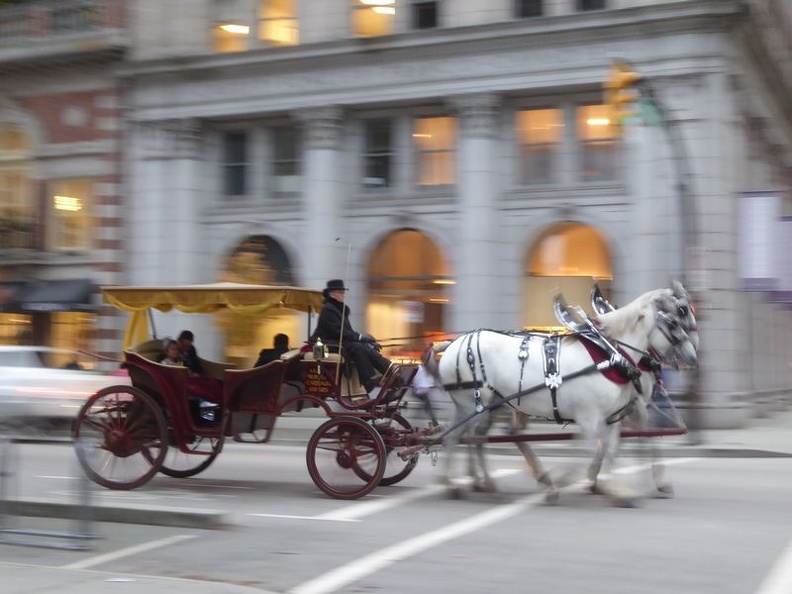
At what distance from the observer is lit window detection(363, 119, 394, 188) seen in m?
25.1

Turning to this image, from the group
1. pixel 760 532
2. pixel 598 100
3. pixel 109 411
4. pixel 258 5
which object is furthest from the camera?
pixel 258 5

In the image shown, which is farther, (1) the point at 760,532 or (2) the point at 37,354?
(2) the point at 37,354

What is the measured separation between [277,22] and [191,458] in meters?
14.8

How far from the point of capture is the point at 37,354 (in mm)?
19000

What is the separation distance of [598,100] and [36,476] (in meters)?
14.8

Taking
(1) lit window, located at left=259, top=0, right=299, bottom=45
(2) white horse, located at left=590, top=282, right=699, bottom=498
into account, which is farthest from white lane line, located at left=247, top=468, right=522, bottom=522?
(1) lit window, located at left=259, top=0, right=299, bottom=45

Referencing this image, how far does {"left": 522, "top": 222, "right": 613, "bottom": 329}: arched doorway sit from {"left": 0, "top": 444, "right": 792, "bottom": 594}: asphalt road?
1041 cm

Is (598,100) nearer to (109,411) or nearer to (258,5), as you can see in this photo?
(258,5)

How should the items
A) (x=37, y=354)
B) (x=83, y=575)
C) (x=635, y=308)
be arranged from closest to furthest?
1. (x=83, y=575)
2. (x=635, y=308)
3. (x=37, y=354)

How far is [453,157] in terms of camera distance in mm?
24297

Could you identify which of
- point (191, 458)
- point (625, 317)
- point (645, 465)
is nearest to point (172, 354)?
point (191, 458)

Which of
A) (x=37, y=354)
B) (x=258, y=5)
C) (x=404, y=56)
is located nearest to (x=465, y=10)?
(x=404, y=56)

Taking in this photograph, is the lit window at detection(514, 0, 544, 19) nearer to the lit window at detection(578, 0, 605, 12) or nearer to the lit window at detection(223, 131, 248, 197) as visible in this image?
the lit window at detection(578, 0, 605, 12)

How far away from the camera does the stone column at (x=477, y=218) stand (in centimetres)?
2331
